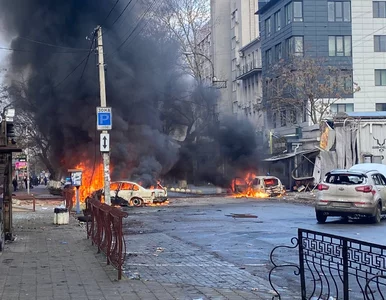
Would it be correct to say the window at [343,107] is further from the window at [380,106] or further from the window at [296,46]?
the window at [296,46]

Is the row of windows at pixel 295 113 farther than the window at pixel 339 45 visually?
No

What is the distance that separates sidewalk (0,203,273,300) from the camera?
311 inches

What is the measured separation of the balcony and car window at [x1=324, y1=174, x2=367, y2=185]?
1773 inches

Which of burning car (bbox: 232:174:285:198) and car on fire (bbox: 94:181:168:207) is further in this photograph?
burning car (bbox: 232:174:285:198)

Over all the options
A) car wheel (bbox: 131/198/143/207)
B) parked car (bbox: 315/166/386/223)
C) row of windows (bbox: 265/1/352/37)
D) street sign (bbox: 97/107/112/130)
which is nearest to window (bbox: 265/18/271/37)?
row of windows (bbox: 265/1/352/37)

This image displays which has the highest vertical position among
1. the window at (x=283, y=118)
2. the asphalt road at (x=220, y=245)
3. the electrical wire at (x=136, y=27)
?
the electrical wire at (x=136, y=27)

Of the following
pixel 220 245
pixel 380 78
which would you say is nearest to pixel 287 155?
pixel 380 78

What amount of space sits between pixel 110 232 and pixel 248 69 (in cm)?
5866

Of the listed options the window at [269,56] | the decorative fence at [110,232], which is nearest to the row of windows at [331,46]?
the window at [269,56]

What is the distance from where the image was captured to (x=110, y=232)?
33.0 feet

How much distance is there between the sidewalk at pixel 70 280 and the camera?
790 centimetres

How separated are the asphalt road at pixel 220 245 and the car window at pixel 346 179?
1285 mm

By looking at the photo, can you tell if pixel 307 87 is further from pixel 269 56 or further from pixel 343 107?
pixel 269 56

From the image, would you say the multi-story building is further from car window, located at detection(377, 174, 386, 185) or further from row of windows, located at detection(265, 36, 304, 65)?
car window, located at detection(377, 174, 386, 185)
